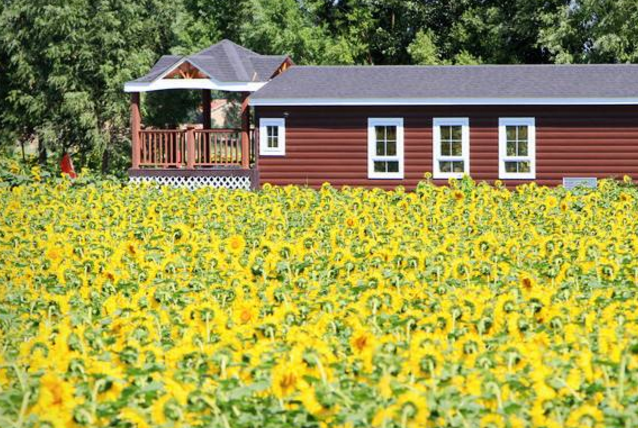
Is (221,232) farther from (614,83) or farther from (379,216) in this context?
(614,83)

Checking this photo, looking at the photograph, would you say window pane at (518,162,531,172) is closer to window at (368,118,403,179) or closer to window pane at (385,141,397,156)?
window at (368,118,403,179)

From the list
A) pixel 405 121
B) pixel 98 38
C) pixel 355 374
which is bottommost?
pixel 355 374

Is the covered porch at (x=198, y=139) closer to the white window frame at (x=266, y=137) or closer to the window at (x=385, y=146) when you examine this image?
the white window frame at (x=266, y=137)

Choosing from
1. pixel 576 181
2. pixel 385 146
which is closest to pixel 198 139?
pixel 385 146

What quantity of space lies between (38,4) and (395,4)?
1341 centimetres

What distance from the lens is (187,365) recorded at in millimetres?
6828

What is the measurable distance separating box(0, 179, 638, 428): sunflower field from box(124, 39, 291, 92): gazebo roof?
11554 millimetres

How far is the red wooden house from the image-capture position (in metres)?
25.9

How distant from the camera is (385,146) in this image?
2645 cm

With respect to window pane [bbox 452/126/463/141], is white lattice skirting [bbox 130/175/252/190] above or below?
below

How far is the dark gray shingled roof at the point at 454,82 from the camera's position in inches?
1022

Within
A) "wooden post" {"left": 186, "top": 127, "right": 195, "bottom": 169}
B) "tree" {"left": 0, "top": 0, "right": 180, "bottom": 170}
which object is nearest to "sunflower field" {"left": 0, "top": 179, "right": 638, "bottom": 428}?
"wooden post" {"left": 186, "top": 127, "right": 195, "bottom": 169}

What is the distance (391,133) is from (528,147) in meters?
2.80

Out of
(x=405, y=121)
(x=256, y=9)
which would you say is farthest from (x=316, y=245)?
(x=256, y=9)
